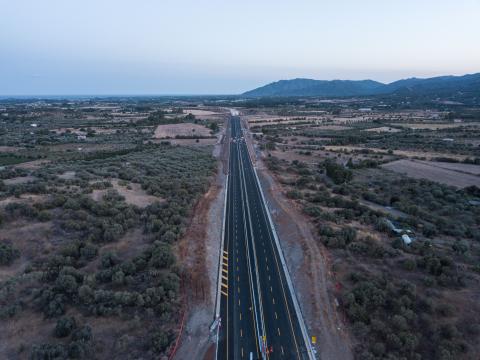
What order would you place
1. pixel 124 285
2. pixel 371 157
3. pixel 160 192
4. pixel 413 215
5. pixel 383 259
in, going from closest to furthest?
pixel 124 285, pixel 383 259, pixel 413 215, pixel 160 192, pixel 371 157

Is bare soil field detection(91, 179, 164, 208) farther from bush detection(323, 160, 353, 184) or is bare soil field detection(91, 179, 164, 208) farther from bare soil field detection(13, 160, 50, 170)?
bush detection(323, 160, 353, 184)

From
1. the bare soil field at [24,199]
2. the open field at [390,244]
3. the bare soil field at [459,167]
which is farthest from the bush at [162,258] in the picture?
the bare soil field at [459,167]

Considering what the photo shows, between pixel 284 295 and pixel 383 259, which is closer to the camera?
pixel 284 295

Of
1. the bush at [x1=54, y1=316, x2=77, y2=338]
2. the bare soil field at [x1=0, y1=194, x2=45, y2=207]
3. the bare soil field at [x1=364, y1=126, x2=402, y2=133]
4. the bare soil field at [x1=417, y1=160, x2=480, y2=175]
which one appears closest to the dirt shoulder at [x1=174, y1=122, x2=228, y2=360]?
the bush at [x1=54, y1=316, x2=77, y2=338]

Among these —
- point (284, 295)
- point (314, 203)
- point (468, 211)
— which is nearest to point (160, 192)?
point (314, 203)

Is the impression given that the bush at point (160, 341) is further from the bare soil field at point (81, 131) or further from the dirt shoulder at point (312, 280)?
the bare soil field at point (81, 131)

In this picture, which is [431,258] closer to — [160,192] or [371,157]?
[160,192]

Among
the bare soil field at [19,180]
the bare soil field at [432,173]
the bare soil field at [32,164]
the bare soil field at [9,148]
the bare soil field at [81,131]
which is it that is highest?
the bare soil field at [81,131]

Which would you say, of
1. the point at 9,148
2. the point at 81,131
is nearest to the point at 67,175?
the point at 9,148

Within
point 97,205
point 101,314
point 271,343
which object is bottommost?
point 271,343
